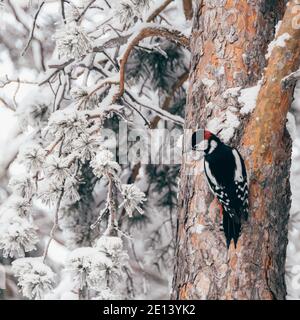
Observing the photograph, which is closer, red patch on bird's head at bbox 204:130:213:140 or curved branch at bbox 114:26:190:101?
red patch on bird's head at bbox 204:130:213:140

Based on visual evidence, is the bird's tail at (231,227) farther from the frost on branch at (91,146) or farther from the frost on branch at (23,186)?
the frost on branch at (23,186)

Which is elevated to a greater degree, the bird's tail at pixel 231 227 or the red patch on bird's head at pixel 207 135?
the red patch on bird's head at pixel 207 135

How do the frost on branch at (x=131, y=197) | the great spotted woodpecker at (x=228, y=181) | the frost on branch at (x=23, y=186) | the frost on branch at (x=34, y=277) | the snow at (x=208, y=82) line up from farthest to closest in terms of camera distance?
the frost on branch at (x=23, y=186), the frost on branch at (x=131, y=197), the frost on branch at (x=34, y=277), the snow at (x=208, y=82), the great spotted woodpecker at (x=228, y=181)

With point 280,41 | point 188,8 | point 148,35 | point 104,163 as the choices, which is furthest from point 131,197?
point 188,8

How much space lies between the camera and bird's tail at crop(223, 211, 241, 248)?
254 cm

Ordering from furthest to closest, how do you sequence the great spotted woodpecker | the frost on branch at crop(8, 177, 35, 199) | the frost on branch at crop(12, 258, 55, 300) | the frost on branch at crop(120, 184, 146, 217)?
A: the frost on branch at crop(8, 177, 35, 199) < the frost on branch at crop(120, 184, 146, 217) < the frost on branch at crop(12, 258, 55, 300) < the great spotted woodpecker

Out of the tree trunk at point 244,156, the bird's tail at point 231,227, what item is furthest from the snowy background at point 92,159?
the bird's tail at point 231,227

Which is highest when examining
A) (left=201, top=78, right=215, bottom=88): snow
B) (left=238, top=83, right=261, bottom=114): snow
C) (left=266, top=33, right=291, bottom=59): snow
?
(left=266, top=33, right=291, bottom=59): snow

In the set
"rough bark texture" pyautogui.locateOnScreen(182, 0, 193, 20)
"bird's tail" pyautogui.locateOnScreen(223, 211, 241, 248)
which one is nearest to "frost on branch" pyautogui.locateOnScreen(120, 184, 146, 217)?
"bird's tail" pyautogui.locateOnScreen(223, 211, 241, 248)

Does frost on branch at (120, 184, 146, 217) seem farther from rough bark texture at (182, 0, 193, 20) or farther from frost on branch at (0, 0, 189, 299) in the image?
rough bark texture at (182, 0, 193, 20)

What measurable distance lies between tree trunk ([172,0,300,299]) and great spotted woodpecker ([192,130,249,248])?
36 mm

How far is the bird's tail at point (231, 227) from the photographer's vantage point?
8.35 ft

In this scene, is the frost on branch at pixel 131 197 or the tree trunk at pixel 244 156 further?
the frost on branch at pixel 131 197
